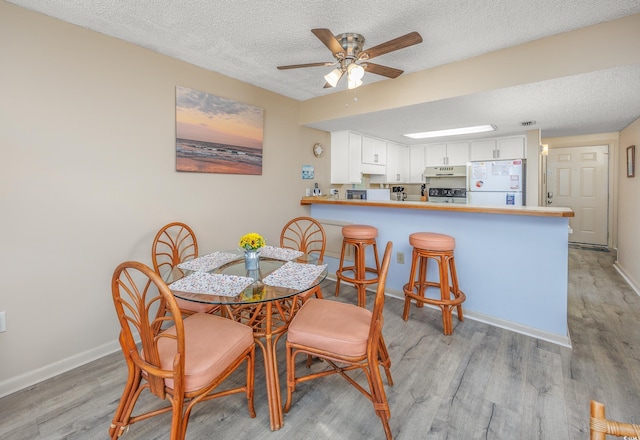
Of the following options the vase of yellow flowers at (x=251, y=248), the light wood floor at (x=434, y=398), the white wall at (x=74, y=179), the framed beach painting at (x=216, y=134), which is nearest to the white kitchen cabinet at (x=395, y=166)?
the framed beach painting at (x=216, y=134)

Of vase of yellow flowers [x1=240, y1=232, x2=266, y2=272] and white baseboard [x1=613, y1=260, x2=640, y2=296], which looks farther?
white baseboard [x1=613, y1=260, x2=640, y2=296]

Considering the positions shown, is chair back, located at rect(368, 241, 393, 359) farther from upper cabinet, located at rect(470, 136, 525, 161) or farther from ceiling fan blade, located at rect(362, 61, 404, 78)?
upper cabinet, located at rect(470, 136, 525, 161)

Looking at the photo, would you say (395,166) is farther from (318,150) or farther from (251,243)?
(251,243)

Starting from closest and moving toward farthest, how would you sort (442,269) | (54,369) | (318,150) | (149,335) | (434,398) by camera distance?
(149,335), (434,398), (54,369), (442,269), (318,150)

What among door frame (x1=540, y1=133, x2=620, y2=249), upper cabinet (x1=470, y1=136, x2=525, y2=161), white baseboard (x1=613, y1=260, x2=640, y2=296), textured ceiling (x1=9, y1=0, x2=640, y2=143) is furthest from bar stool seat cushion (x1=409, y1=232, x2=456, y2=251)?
door frame (x1=540, y1=133, x2=620, y2=249)

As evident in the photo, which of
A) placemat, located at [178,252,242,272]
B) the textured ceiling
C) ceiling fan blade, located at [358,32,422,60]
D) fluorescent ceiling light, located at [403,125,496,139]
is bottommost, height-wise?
placemat, located at [178,252,242,272]

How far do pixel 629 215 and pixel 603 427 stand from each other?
4.50 m

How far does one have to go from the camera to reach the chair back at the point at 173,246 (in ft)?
7.83

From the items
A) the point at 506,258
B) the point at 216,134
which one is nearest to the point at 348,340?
the point at 506,258

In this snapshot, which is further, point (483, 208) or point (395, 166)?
point (395, 166)

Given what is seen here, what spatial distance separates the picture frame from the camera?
351cm

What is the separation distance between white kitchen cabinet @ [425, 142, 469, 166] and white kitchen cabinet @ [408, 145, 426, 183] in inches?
3.7

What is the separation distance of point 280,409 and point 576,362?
199 centimetres

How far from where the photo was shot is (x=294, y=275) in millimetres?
1719
